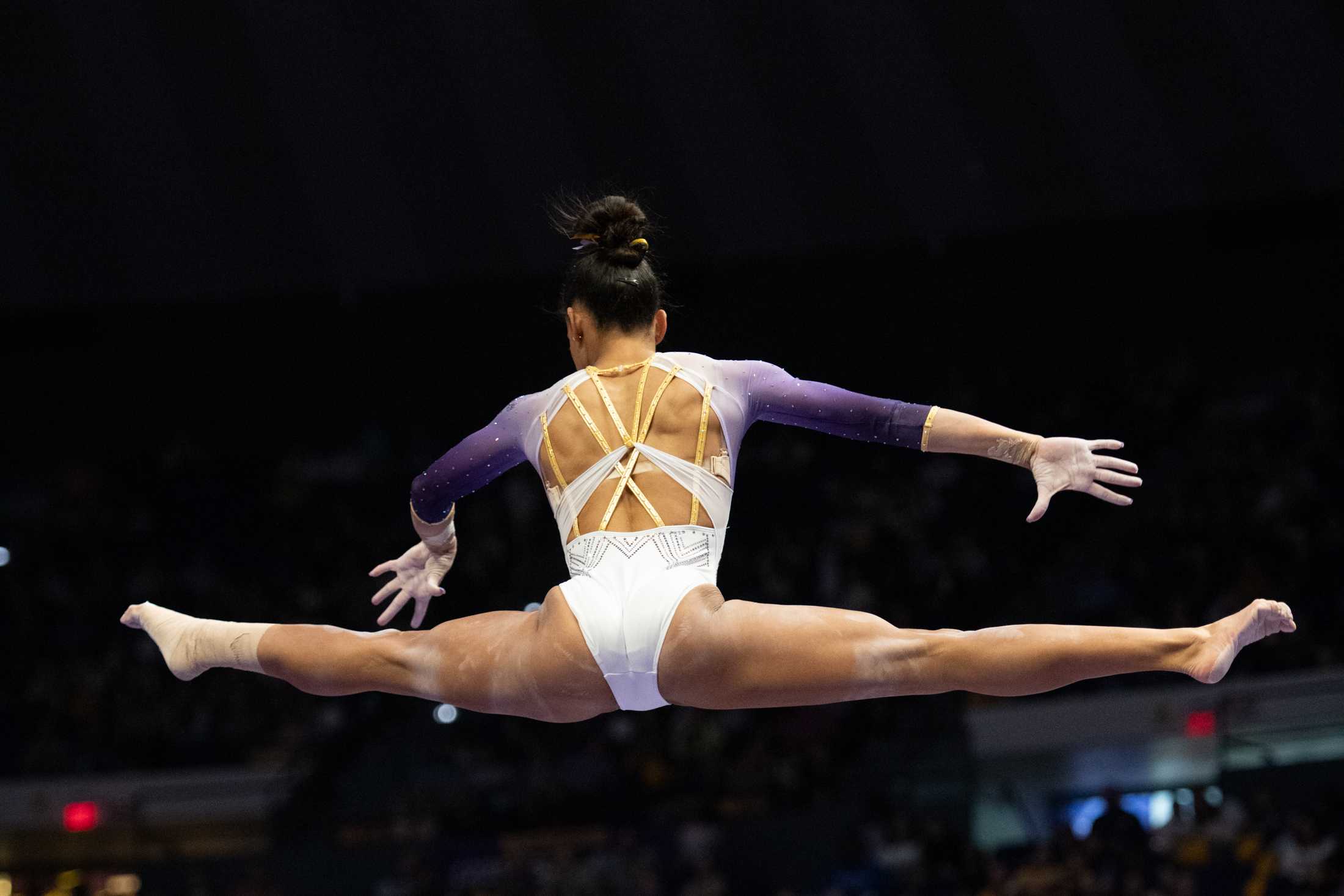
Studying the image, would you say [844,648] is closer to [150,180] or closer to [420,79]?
[420,79]

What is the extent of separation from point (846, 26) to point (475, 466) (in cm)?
875

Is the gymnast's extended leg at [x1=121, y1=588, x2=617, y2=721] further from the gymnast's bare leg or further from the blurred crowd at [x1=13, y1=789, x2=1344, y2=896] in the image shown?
the blurred crowd at [x1=13, y1=789, x2=1344, y2=896]

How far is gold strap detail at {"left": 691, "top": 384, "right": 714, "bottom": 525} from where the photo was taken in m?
3.79

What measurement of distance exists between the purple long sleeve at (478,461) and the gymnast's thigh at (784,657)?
800 mm

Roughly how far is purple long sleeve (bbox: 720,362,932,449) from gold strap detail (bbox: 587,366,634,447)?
0.32 metres

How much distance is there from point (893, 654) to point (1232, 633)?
81 centimetres

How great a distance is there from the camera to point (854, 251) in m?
15.2

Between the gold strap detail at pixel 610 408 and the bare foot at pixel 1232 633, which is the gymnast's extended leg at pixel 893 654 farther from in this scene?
the gold strap detail at pixel 610 408

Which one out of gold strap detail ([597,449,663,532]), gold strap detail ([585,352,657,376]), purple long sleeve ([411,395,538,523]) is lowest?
gold strap detail ([597,449,663,532])

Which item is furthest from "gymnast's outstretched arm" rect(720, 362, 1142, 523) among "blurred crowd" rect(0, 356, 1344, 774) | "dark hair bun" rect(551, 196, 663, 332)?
"blurred crowd" rect(0, 356, 1344, 774)

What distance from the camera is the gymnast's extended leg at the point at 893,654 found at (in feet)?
11.3

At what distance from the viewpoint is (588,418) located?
12.6ft

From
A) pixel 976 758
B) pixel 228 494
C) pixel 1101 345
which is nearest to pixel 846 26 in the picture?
pixel 1101 345

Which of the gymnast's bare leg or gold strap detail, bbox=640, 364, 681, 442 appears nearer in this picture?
the gymnast's bare leg
